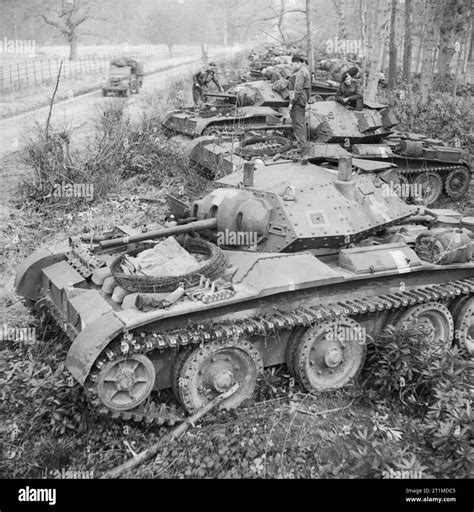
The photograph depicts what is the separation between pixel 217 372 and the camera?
22.5 feet

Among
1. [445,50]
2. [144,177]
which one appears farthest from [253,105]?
[445,50]

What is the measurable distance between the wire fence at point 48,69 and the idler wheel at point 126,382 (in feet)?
62.8

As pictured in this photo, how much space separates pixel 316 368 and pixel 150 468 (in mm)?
2439

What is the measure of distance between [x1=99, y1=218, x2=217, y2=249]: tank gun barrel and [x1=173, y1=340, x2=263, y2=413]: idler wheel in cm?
181

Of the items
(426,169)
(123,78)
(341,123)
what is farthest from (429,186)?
(123,78)

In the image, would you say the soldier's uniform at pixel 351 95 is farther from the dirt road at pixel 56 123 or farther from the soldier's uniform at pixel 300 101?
the dirt road at pixel 56 123

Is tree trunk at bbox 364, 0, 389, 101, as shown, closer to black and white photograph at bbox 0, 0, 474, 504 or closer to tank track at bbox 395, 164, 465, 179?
tank track at bbox 395, 164, 465, 179

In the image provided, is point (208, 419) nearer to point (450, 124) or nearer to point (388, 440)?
point (388, 440)

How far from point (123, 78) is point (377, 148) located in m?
17.5

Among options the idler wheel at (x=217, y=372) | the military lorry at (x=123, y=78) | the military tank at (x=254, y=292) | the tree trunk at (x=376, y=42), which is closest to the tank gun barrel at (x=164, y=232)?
the military tank at (x=254, y=292)

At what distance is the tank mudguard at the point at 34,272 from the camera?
8180 mm

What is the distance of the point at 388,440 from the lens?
20.8 ft

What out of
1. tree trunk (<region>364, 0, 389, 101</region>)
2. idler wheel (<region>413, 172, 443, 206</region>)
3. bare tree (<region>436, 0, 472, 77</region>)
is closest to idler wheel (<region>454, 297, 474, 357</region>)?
idler wheel (<region>413, 172, 443, 206</region>)
